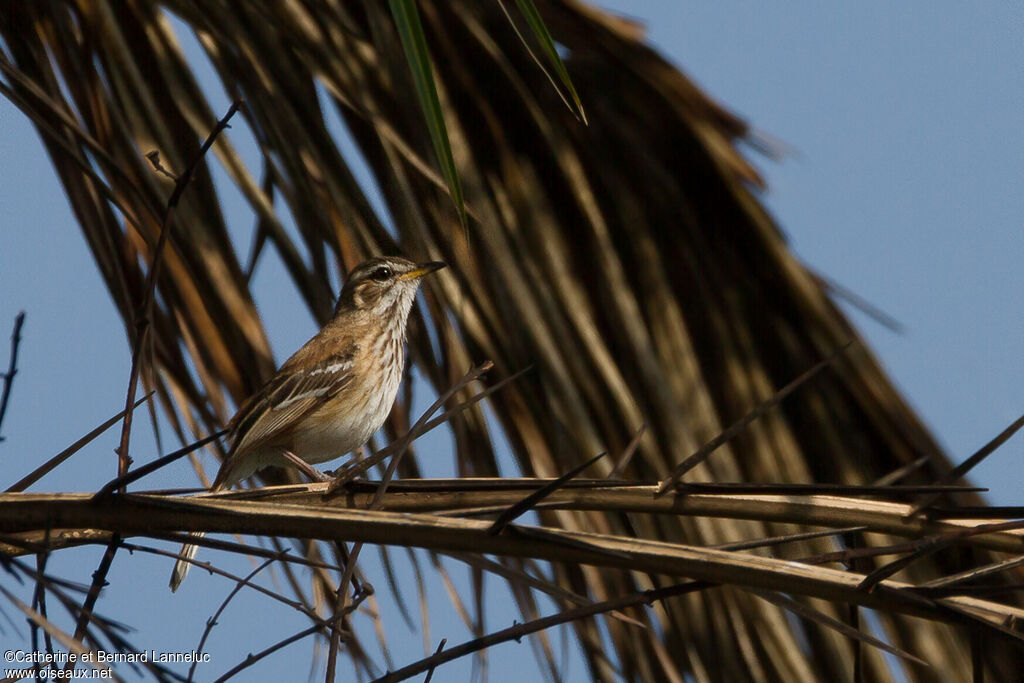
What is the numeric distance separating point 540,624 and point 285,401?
355cm

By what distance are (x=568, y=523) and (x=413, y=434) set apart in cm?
162

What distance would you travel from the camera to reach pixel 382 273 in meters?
6.24

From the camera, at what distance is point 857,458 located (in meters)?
4.59

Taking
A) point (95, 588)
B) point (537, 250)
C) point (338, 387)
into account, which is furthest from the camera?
point (338, 387)

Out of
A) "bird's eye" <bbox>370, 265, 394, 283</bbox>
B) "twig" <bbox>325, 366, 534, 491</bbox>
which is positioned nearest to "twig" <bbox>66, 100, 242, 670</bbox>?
"twig" <bbox>325, 366, 534, 491</bbox>

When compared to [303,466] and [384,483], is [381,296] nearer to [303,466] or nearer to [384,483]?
[303,466]

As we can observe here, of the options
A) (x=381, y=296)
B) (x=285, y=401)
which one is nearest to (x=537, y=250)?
(x=285, y=401)

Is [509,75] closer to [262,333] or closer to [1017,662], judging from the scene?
[262,333]

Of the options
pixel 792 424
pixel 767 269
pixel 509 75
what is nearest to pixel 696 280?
pixel 767 269

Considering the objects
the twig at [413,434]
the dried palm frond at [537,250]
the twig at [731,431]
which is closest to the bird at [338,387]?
the dried palm frond at [537,250]

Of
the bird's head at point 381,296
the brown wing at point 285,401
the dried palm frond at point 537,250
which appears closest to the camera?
the dried palm frond at point 537,250

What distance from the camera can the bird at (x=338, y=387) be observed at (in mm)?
5453

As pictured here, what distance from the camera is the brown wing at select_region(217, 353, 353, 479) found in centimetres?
512

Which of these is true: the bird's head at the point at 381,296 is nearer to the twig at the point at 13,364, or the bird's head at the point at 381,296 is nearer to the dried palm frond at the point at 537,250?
the dried palm frond at the point at 537,250
